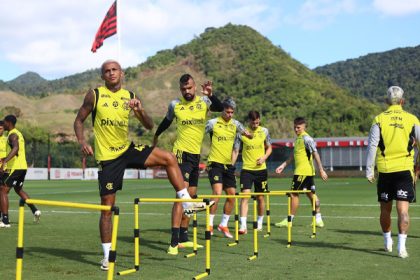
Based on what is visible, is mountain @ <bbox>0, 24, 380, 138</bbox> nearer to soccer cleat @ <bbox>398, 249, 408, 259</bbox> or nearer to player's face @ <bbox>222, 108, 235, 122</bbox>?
player's face @ <bbox>222, 108, 235, 122</bbox>

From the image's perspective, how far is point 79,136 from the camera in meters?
8.11

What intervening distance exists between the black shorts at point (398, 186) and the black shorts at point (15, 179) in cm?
848

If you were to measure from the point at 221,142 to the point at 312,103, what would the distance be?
136 m

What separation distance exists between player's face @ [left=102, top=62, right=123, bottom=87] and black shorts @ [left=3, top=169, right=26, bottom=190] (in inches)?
Result: 265

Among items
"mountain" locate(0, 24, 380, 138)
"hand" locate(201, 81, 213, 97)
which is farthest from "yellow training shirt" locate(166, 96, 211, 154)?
"mountain" locate(0, 24, 380, 138)

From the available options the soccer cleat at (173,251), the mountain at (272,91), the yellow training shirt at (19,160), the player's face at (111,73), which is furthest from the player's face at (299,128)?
the mountain at (272,91)

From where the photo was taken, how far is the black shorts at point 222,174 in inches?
469

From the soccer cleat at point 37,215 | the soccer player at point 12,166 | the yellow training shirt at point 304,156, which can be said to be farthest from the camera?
the soccer cleat at point 37,215

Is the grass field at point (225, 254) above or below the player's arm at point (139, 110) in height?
below

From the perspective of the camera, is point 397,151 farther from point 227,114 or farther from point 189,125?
point 227,114

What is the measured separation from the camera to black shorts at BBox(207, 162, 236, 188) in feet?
39.1

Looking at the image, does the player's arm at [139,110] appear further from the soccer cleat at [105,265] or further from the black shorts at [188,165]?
the soccer cleat at [105,265]

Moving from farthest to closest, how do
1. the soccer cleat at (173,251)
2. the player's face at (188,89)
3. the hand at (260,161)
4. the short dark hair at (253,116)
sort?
the hand at (260,161), the short dark hair at (253,116), the player's face at (188,89), the soccer cleat at (173,251)

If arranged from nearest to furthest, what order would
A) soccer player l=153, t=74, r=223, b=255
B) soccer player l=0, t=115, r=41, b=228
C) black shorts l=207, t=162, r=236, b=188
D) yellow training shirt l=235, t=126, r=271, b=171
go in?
soccer player l=153, t=74, r=223, b=255 < black shorts l=207, t=162, r=236, b=188 < yellow training shirt l=235, t=126, r=271, b=171 < soccer player l=0, t=115, r=41, b=228
